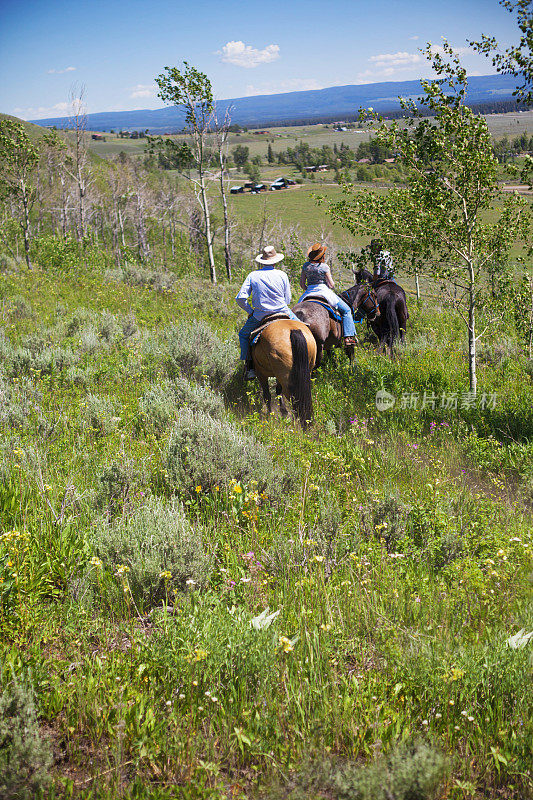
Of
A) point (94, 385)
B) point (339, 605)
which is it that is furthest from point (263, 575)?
point (94, 385)

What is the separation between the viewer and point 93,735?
2461mm

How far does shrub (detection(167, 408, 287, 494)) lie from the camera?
15.3 ft

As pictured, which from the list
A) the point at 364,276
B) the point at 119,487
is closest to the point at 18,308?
the point at 364,276

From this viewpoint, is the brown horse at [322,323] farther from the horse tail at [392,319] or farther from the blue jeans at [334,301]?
the horse tail at [392,319]

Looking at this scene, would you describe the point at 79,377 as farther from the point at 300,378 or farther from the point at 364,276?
the point at 364,276

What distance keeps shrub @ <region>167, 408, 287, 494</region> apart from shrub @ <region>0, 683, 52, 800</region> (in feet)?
7.73

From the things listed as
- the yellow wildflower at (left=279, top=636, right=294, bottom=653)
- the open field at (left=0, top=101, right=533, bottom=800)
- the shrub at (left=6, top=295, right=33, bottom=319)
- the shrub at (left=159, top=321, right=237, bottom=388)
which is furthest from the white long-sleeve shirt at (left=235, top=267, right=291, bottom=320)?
the shrub at (left=6, top=295, right=33, bottom=319)

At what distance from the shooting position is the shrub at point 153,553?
11.0ft

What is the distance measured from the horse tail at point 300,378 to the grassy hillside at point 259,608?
58 cm

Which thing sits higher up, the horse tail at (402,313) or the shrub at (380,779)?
the horse tail at (402,313)

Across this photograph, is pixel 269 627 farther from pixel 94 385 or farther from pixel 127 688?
pixel 94 385

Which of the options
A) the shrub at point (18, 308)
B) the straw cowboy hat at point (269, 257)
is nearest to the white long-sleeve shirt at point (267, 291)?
the straw cowboy hat at point (269, 257)

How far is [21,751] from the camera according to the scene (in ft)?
A: 7.14

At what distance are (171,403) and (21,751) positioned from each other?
4685 millimetres
